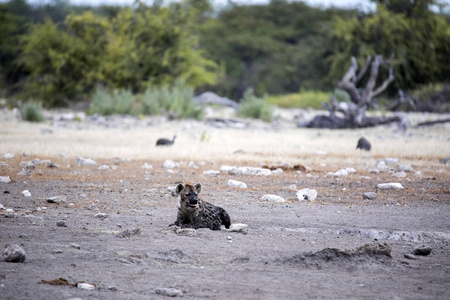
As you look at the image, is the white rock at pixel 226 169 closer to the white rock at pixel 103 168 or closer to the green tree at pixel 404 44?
the white rock at pixel 103 168

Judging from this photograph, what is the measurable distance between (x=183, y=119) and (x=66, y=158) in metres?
9.29

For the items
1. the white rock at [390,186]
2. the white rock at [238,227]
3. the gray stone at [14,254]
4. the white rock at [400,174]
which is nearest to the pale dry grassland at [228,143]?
the white rock at [400,174]

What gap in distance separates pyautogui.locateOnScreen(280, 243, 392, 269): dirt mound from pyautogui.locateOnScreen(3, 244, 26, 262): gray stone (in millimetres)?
1843

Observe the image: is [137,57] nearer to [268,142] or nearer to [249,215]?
[268,142]

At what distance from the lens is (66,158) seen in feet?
33.9

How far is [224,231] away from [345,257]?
124 centimetres

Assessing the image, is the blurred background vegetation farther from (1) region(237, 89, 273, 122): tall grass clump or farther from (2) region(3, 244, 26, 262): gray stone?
(2) region(3, 244, 26, 262): gray stone

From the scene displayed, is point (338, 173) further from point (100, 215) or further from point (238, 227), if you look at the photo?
point (100, 215)

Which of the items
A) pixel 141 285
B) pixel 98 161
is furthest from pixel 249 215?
pixel 98 161

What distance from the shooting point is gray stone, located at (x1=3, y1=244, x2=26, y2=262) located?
414cm

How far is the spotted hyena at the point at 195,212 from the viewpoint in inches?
213

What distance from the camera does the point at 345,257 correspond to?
463cm

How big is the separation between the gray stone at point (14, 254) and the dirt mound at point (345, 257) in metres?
1.84

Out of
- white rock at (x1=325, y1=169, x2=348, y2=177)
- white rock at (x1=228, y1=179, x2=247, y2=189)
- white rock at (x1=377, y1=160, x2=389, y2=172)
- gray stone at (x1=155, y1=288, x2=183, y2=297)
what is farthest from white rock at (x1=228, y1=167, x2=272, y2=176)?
gray stone at (x1=155, y1=288, x2=183, y2=297)
